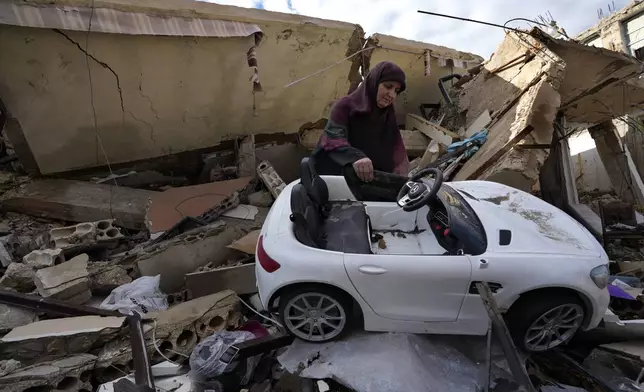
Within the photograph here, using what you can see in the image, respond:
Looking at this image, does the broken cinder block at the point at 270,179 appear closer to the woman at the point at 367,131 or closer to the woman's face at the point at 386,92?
the woman at the point at 367,131

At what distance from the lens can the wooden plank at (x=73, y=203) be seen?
4965 millimetres

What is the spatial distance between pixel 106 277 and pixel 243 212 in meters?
1.75

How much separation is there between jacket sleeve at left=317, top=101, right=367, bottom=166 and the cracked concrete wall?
260 centimetres

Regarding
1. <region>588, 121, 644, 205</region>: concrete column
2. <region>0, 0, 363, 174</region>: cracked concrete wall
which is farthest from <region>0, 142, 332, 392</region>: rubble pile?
<region>588, 121, 644, 205</region>: concrete column

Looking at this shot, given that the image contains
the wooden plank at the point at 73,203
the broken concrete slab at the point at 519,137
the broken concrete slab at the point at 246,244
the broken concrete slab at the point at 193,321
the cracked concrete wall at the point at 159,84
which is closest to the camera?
the broken concrete slab at the point at 193,321

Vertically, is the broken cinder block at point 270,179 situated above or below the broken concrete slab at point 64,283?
above

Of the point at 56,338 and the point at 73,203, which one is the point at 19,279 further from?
the point at 73,203

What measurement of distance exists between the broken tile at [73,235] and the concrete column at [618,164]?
8.95 m

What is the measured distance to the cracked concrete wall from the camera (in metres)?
4.52

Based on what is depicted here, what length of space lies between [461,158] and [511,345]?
398 cm

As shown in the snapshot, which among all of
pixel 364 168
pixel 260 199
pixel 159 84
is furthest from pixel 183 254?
pixel 159 84

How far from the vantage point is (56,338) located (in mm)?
2818

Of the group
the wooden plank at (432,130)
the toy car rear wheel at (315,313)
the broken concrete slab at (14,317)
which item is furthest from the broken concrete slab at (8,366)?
the wooden plank at (432,130)

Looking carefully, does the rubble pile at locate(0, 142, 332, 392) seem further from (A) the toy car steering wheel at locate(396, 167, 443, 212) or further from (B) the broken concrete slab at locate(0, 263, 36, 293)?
(A) the toy car steering wheel at locate(396, 167, 443, 212)
